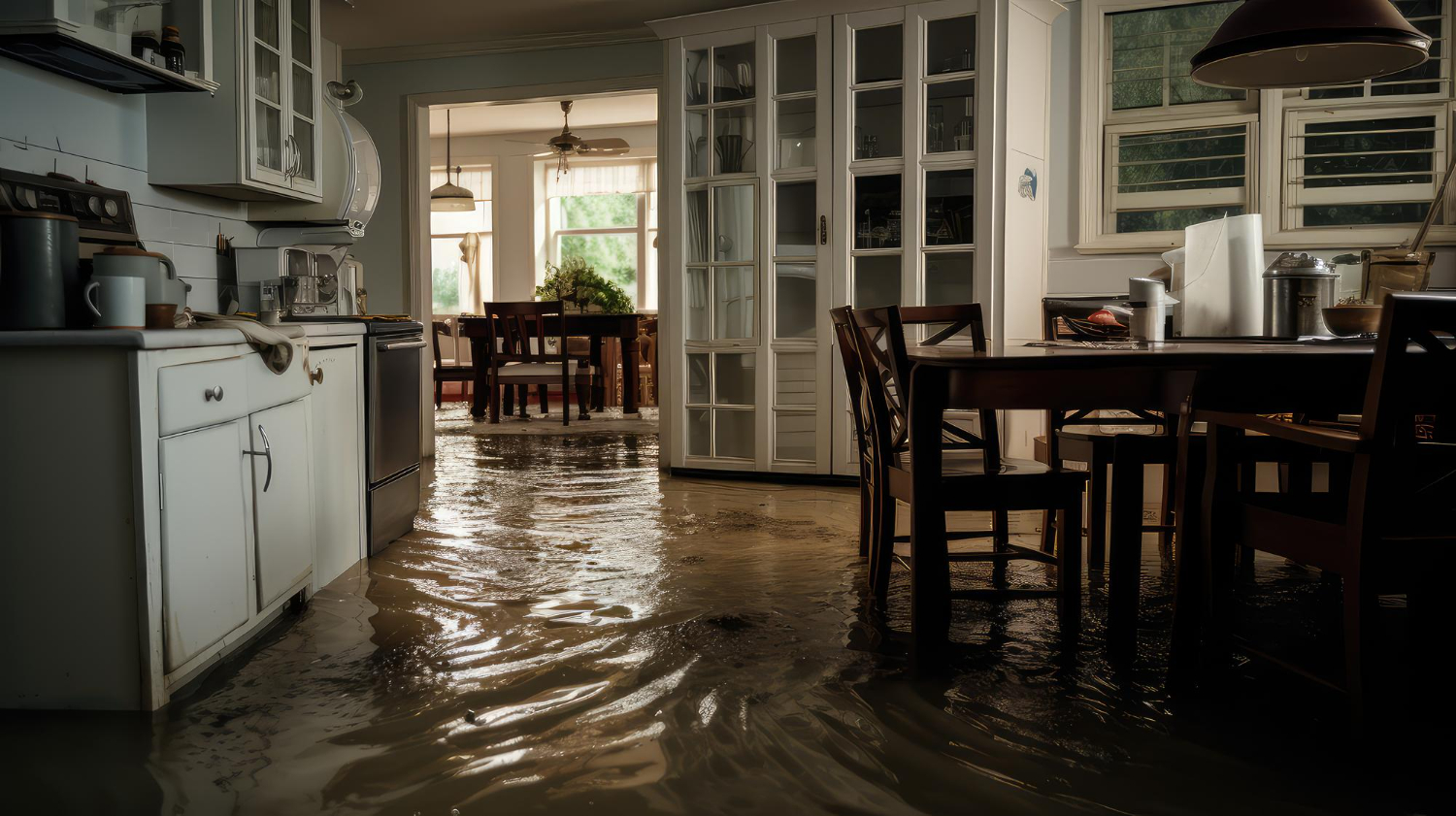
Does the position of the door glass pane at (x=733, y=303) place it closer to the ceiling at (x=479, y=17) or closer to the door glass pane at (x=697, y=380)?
the door glass pane at (x=697, y=380)

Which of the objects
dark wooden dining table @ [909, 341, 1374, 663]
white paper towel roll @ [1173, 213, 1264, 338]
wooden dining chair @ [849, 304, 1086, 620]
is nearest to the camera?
dark wooden dining table @ [909, 341, 1374, 663]

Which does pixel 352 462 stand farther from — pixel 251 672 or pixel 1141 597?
pixel 1141 597

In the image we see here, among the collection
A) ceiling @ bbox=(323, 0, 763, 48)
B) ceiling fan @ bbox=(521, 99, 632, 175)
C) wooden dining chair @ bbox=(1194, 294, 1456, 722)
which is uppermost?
ceiling @ bbox=(323, 0, 763, 48)

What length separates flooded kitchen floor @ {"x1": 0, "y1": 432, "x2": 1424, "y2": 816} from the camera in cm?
164

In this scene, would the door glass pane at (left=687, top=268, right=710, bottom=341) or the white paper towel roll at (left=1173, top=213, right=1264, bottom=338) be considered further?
the door glass pane at (left=687, top=268, right=710, bottom=341)

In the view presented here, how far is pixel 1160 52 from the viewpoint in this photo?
484 centimetres

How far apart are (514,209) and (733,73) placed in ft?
19.1

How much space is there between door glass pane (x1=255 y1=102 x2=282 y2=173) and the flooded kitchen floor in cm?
141

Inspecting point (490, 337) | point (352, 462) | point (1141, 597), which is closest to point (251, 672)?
point (352, 462)

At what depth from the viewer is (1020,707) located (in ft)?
6.59

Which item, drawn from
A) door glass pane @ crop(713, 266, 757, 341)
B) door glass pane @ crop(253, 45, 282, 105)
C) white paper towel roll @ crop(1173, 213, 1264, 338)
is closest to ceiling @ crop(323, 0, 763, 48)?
door glass pane @ crop(713, 266, 757, 341)

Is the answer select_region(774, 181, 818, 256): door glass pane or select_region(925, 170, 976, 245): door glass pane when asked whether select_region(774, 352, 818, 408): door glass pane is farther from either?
select_region(925, 170, 976, 245): door glass pane

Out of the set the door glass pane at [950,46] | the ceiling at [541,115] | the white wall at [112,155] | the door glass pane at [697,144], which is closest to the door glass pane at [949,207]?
the door glass pane at [950,46]

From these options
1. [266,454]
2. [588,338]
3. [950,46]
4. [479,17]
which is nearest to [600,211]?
[588,338]
